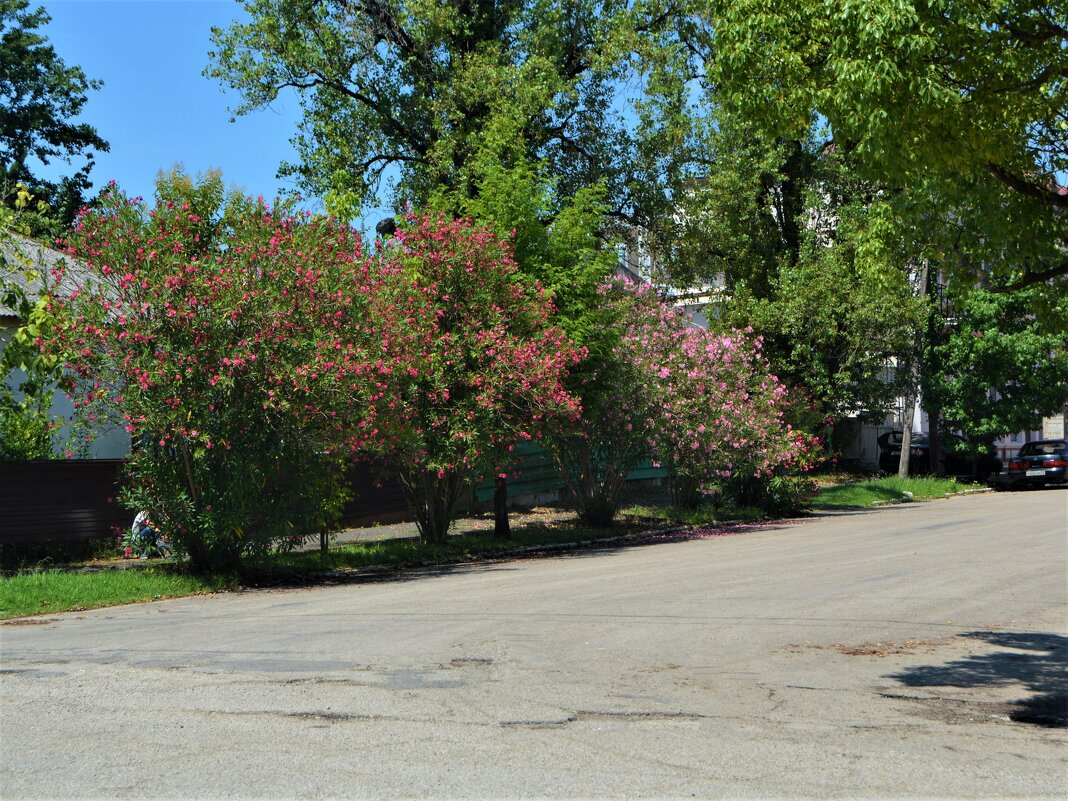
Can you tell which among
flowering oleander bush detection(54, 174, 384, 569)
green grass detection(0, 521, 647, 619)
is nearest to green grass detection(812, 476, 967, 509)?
green grass detection(0, 521, 647, 619)

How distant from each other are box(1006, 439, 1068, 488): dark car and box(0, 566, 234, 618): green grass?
27907 mm

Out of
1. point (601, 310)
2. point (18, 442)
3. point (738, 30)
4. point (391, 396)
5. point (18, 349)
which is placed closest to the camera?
point (738, 30)

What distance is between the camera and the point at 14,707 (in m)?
6.71

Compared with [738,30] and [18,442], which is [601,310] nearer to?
[18,442]

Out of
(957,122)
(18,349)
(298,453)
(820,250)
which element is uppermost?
(820,250)

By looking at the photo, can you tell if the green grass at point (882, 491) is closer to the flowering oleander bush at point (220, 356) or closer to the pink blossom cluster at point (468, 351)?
the pink blossom cluster at point (468, 351)

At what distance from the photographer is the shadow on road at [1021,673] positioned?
7.08m

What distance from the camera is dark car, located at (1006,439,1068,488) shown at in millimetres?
33656

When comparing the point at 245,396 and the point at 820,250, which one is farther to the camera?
the point at 820,250

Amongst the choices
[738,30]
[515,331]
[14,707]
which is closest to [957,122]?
[738,30]

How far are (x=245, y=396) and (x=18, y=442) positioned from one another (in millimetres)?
5536

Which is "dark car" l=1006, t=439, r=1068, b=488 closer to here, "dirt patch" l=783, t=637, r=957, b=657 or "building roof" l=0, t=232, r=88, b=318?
"dirt patch" l=783, t=637, r=957, b=657

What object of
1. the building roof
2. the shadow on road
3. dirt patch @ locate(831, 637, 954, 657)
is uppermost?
the building roof

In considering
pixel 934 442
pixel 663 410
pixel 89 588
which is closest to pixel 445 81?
pixel 663 410
